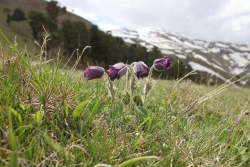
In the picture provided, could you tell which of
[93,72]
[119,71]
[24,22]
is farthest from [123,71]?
[24,22]

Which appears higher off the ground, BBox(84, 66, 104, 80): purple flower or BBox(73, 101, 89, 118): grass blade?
BBox(84, 66, 104, 80): purple flower

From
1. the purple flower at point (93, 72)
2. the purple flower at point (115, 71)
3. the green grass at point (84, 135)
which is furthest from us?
the purple flower at point (93, 72)

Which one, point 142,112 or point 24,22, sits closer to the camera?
point 142,112

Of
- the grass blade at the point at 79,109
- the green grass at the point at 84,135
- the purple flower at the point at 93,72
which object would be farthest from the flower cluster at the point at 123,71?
the grass blade at the point at 79,109

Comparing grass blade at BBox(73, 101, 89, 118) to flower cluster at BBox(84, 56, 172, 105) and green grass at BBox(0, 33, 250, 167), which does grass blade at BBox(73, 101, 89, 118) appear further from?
flower cluster at BBox(84, 56, 172, 105)

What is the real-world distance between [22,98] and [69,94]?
0.31 meters

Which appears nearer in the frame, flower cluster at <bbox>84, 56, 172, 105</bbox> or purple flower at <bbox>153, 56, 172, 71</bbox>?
flower cluster at <bbox>84, 56, 172, 105</bbox>

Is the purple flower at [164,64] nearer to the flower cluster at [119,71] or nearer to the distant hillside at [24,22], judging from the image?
the flower cluster at [119,71]

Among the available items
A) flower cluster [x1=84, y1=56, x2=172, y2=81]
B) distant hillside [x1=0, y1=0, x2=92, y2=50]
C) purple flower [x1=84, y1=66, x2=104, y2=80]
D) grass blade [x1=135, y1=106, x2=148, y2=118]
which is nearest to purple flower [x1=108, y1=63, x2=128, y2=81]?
flower cluster [x1=84, y1=56, x2=172, y2=81]

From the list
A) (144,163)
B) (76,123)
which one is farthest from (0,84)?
(144,163)

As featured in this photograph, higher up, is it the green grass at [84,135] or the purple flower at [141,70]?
the purple flower at [141,70]

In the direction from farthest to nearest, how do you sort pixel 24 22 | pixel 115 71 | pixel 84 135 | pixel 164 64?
pixel 24 22
pixel 164 64
pixel 115 71
pixel 84 135

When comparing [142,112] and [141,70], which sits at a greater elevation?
[141,70]

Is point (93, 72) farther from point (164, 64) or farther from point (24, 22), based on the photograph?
point (24, 22)
